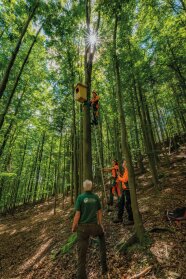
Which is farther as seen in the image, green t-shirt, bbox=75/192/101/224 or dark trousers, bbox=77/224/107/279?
green t-shirt, bbox=75/192/101/224

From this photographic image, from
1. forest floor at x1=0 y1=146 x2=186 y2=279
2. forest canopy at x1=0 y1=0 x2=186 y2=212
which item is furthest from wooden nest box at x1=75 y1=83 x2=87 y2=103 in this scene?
forest floor at x1=0 y1=146 x2=186 y2=279

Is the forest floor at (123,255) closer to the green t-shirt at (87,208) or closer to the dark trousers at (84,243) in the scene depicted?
the dark trousers at (84,243)

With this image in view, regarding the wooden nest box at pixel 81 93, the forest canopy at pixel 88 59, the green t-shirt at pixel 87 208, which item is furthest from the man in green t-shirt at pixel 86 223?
the wooden nest box at pixel 81 93

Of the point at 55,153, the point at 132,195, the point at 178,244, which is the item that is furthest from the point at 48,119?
the point at 178,244

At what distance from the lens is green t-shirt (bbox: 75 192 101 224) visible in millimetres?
3941

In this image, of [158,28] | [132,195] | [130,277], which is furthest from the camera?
[158,28]

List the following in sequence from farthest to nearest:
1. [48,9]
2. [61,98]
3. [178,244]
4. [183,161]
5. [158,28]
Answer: [183,161] → [61,98] → [158,28] → [48,9] → [178,244]

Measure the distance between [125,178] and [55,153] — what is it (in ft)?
48.1

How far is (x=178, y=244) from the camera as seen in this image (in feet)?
13.4

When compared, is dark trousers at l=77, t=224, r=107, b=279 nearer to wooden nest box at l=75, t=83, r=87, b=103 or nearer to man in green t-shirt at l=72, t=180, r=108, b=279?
man in green t-shirt at l=72, t=180, r=108, b=279

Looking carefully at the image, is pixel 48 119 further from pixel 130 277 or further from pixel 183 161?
pixel 130 277

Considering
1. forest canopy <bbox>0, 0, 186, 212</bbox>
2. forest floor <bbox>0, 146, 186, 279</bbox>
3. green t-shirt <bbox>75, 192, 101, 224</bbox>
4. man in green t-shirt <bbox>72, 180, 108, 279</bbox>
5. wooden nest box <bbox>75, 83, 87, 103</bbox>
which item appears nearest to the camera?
forest floor <bbox>0, 146, 186, 279</bbox>

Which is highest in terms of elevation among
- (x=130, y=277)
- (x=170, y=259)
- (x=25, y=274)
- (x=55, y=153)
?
(x=55, y=153)

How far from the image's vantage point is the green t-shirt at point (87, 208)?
394cm
